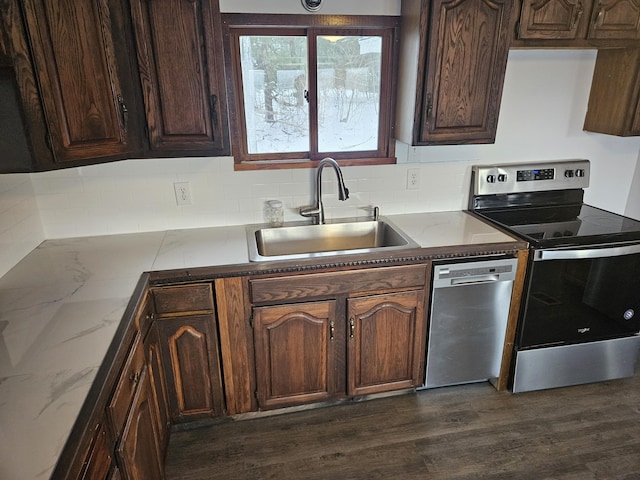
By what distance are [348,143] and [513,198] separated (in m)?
1.05

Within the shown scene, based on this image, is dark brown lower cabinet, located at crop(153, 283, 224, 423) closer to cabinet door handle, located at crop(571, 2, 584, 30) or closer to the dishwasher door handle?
the dishwasher door handle

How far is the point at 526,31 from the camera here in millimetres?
2045

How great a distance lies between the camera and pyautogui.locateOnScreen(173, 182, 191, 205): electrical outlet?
2229 mm

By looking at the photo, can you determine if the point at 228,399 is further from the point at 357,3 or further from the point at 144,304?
the point at 357,3

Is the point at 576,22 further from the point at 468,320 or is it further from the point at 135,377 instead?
the point at 135,377

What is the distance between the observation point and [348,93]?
7.58 feet

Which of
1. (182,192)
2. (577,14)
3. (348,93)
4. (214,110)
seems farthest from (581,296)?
(182,192)

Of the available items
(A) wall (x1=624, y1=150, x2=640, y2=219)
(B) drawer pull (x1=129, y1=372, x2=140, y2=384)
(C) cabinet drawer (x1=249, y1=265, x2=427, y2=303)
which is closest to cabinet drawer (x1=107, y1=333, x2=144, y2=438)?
(B) drawer pull (x1=129, y1=372, x2=140, y2=384)

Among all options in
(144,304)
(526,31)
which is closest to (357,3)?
(526,31)

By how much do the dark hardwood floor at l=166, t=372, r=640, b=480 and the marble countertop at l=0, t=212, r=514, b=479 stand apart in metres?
0.88

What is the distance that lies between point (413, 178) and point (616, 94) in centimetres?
120

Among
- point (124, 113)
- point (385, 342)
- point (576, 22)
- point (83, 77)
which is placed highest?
point (576, 22)

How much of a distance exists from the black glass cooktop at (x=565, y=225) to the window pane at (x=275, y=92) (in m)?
1.19

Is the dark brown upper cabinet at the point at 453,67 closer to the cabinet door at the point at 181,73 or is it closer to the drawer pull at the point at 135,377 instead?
the cabinet door at the point at 181,73
